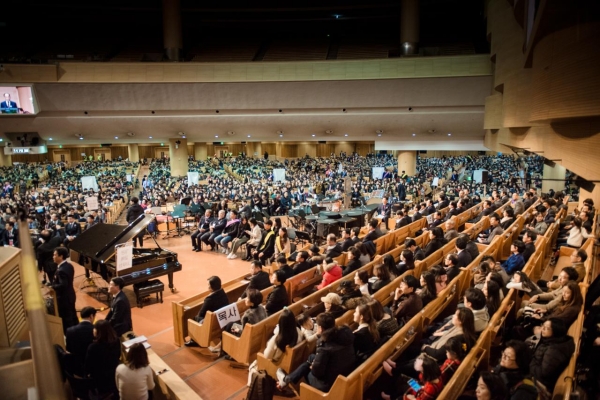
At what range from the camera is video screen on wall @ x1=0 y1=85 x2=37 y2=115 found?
17.5 m

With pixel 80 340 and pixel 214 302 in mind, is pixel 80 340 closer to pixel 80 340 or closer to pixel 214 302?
pixel 80 340

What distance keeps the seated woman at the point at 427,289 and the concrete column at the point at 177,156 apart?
21.1m

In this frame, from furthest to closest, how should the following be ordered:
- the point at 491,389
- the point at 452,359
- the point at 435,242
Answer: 1. the point at 435,242
2. the point at 452,359
3. the point at 491,389

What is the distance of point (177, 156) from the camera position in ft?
79.2

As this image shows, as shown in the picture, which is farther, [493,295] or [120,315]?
[120,315]

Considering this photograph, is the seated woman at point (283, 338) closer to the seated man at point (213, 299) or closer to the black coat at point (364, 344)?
the black coat at point (364, 344)

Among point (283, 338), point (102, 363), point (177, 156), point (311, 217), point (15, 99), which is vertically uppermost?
point (15, 99)

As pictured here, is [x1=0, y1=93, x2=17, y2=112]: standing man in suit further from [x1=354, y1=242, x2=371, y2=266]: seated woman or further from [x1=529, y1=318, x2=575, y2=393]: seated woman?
[x1=529, y1=318, x2=575, y2=393]: seated woman

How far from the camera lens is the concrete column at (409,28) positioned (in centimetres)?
1978

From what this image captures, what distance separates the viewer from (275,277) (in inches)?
199

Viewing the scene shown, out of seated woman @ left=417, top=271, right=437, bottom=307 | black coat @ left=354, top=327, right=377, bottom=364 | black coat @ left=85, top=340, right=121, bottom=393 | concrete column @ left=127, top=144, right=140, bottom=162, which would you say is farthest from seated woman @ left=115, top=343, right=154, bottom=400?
concrete column @ left=127, top=144, right=140, bottom=162

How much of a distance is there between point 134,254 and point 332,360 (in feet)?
15.4

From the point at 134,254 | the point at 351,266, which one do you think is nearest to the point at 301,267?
the point at 351,266

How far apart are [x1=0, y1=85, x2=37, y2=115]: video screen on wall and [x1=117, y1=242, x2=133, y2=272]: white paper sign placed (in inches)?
616
